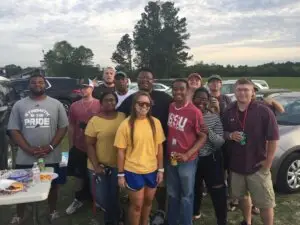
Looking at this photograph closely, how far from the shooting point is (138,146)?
373cm

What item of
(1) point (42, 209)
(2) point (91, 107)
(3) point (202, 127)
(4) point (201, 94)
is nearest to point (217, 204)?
(3) point (202, 127)

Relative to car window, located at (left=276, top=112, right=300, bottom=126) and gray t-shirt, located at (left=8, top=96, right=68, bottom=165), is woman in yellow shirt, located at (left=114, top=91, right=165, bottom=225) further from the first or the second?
car window, located at (left=276, top=112, right=300, bottom=126)

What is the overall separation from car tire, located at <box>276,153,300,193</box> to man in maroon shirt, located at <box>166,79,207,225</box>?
6.22 feet

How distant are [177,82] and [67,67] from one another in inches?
2725

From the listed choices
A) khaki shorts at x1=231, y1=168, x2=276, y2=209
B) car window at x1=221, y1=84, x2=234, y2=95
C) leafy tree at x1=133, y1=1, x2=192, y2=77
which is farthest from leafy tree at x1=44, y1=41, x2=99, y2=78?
khaki shorts at x1=231, y1=168, x2=276, y2=209

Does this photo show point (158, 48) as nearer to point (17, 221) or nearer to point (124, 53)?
point (124, 53)

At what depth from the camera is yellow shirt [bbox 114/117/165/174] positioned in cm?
373

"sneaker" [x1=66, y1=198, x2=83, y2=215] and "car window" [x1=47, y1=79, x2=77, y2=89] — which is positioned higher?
"car window" [x1=47, y1=79, x2=77, y2=89]

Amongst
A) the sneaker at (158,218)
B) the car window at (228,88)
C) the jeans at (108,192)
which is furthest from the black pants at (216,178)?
the car window at (228,88)

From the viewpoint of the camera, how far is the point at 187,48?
6681 cm

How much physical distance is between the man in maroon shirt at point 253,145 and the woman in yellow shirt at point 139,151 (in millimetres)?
828

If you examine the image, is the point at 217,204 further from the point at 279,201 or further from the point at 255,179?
the point at 279,201

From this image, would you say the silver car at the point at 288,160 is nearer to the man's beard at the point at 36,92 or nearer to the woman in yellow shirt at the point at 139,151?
the woman in yellow shirt at the point at 139,151

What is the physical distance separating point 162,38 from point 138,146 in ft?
206
